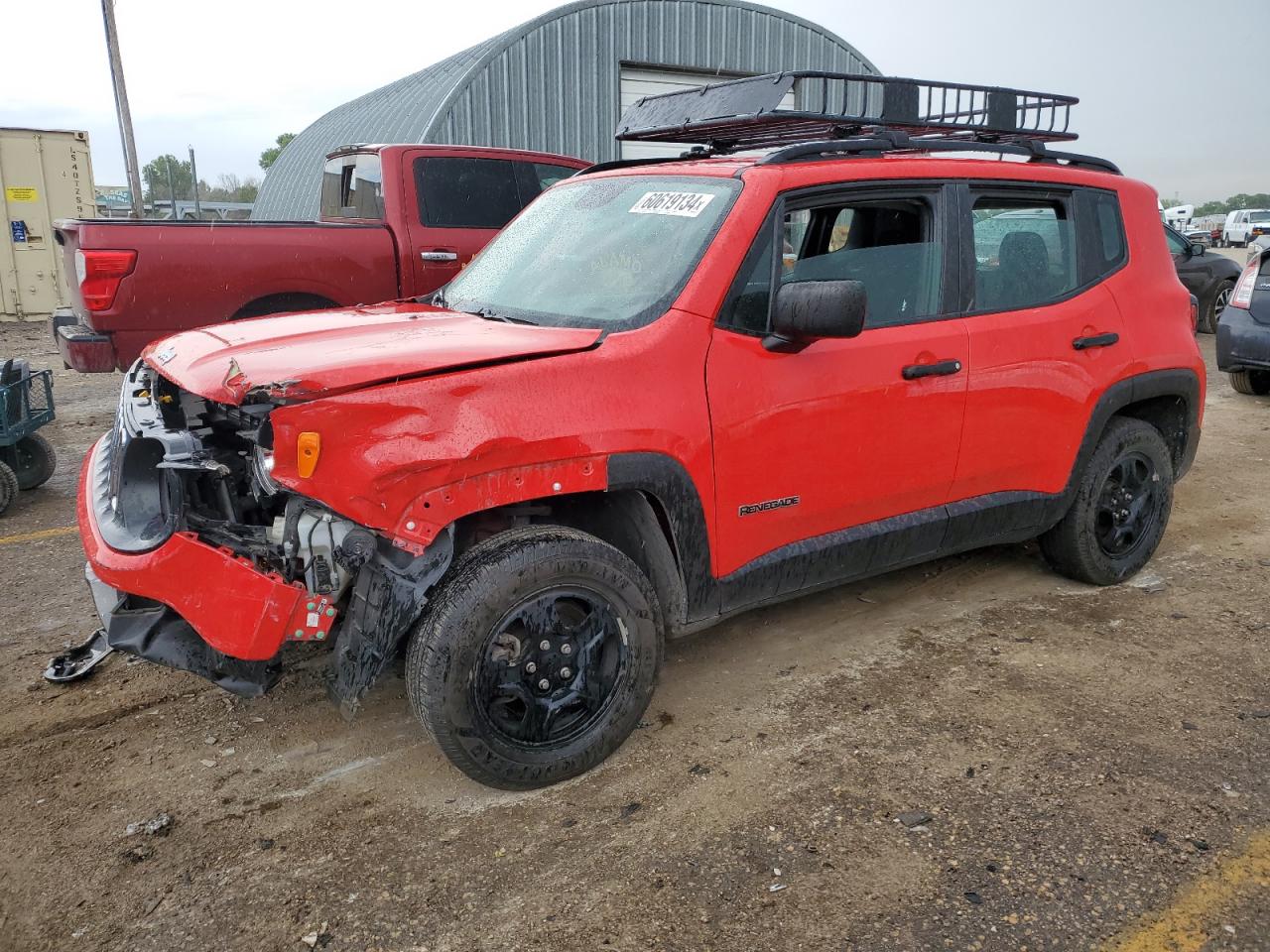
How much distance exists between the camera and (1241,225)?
4044 cm

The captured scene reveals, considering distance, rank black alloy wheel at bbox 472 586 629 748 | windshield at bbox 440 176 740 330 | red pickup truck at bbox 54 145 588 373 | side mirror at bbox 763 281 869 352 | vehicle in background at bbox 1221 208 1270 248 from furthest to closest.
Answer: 1. vehicle in background at bbox 1221 208 1270 248
2. red pickup truck at bbox 54 145 588 373
3. windshield at bbox 440 176 740 330
4. side mirror at bbox 763 281 869 352
5. black alloy wheel at bbox 472 586 629 748

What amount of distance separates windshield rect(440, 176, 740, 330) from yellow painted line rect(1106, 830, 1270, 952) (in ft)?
6.91

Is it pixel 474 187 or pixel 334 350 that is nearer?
pixel 334 350

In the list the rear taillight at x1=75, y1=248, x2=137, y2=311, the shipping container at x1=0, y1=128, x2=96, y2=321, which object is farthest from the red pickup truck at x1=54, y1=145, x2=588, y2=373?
the shipping container at x1=0, y1=128, x2=96, y2=321

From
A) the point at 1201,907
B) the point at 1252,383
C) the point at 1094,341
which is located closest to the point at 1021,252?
the point at 1094,341

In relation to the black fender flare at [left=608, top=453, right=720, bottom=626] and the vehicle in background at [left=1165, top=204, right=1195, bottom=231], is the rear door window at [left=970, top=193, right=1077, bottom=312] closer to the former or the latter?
the black fender flare at [left=608, top=453, right=720, bottom=626]

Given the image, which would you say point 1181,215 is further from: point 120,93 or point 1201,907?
point 1201,907

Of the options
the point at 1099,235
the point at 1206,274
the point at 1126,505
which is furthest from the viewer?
the point at 1206,274

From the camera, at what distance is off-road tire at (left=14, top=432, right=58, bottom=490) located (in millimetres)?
5902

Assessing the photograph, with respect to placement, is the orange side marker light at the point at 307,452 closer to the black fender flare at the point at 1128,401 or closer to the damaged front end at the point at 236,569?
the damaged front end at the point at 236,569

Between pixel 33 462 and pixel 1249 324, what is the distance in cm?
959

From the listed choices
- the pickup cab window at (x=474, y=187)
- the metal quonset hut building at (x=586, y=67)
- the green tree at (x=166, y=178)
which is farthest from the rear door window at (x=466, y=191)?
the green tree at (x=166, y=178)

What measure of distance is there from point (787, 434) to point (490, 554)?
42.2 inches

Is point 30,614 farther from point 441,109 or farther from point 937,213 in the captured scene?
point 441,109
